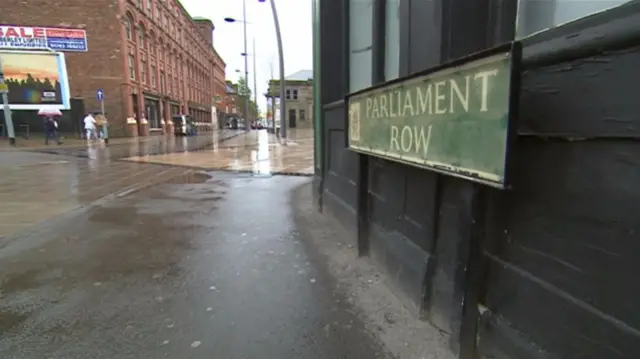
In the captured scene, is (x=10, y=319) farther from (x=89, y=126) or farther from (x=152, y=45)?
(x=152, y=45)

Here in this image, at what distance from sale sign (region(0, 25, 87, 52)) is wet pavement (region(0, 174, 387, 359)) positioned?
32691mm

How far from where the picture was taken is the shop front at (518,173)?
1.52 m

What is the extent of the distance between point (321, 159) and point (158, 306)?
343 cm

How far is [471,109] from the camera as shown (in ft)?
6.68

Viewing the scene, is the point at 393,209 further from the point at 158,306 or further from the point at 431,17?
the point at 158,306

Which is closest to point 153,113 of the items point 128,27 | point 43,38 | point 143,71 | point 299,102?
point 143,71

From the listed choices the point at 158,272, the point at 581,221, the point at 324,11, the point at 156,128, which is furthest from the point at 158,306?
the point at 156,128

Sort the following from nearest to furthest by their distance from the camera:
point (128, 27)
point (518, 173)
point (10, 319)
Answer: point (518, 173), point (10, 319), point (128, 27)

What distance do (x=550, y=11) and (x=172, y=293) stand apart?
3352 millimetres

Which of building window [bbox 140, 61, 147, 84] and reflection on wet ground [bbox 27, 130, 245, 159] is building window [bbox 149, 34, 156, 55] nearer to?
building window [bbox 140, 61, 147, 84]

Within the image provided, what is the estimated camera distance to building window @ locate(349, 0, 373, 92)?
14.3ft

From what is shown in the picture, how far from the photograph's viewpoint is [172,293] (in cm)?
335

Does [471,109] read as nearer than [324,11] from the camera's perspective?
Yes

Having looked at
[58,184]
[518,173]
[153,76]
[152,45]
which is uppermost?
[152,45]
